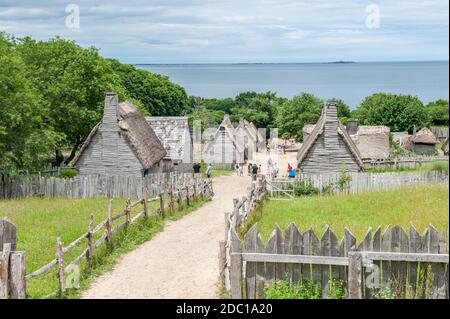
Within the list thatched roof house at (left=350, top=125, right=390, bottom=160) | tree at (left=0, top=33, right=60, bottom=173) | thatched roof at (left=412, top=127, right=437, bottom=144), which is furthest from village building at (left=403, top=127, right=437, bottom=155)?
tree at (left=0, top=33, right=60, bottom=173)

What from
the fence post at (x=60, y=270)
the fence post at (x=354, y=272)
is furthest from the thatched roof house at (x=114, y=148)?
the fence post at (x=354, y=272)

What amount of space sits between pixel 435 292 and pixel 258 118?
83.1 metres

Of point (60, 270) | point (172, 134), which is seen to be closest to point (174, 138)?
point (172, 134)

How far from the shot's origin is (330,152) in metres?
36.0

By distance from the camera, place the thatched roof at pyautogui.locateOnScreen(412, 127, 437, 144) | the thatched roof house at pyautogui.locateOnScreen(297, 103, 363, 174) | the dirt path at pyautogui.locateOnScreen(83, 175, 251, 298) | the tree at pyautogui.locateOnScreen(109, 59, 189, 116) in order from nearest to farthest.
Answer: the dirt path at pyautogui.locateOnScreen(83, 175, 251, 298) → the thatched roof house at pyautogui.locateOnScreen(297, 103, 363, 174) → the thatched roof at pyautogui.locateOnScreen(412, 127, 437, 144) → the tree at pyautogui.locateOnScreen(109, 59, 189, 116)

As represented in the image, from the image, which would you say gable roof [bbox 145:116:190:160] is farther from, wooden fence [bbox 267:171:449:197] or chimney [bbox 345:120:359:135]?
chimney [bbox 345:120:359:135]

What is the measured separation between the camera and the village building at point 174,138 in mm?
45531

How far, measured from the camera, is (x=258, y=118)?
93875mm

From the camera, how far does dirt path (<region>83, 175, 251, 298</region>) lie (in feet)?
44.7

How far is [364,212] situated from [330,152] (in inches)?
555

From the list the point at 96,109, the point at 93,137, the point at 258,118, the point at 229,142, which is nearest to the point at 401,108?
the point at 258,118

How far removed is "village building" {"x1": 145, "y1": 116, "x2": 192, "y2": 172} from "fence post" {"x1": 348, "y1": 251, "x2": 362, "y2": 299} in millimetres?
34163

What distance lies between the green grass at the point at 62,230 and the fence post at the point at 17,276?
925mm
